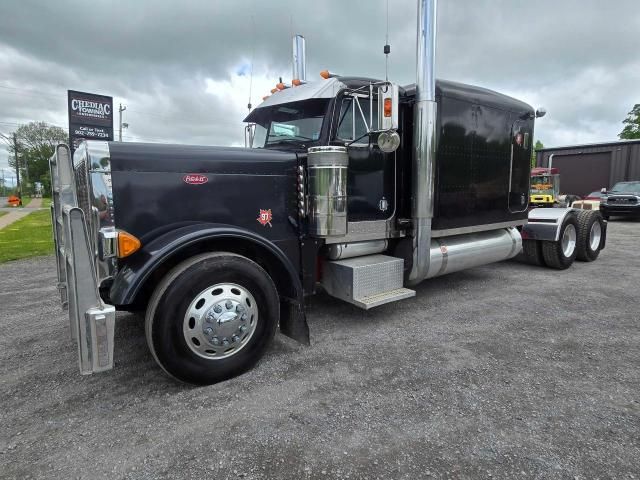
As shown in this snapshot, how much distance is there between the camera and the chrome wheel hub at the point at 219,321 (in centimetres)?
278

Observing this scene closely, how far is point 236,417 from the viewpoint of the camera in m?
2.51

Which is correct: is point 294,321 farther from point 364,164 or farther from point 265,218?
point 364,164

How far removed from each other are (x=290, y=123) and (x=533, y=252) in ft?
16.0

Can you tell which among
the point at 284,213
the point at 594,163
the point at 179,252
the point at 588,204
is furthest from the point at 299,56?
the point at 594,163

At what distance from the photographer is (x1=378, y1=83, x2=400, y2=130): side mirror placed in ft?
11.3

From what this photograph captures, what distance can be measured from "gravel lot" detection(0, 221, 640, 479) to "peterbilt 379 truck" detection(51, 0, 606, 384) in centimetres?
37

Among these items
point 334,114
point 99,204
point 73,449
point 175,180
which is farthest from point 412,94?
point 73,449

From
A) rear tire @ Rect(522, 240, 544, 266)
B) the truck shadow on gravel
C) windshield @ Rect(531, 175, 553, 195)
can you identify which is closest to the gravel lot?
the truck shadow on gravel

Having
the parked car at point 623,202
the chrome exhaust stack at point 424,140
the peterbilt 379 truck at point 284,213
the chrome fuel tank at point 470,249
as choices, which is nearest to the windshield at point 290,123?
the peterbilt 379 truck at point 284,213

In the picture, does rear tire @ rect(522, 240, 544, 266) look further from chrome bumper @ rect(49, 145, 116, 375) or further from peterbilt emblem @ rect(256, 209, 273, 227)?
chrome bumper @ rect(49, 145, 116, 375)

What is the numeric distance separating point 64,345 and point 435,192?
12.8 feet

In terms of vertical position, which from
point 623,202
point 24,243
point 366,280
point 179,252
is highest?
point 623,202

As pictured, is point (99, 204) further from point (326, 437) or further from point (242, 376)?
point (326, 437)

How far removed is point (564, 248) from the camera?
6875 millimetres
